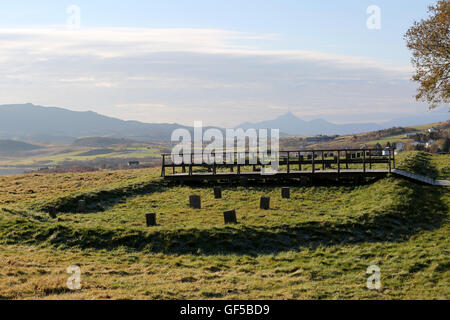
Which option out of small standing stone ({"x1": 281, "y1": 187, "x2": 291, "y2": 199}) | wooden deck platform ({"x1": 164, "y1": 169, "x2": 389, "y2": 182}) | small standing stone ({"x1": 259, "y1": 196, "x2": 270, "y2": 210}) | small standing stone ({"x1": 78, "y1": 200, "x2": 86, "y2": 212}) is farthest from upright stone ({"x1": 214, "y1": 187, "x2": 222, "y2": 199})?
small standing stone ({"x1": 78, "y1": 200, "x2": 86, "y2": 212})

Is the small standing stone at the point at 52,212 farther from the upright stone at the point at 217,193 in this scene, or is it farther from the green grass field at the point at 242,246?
the upright stone at the point at 217,193

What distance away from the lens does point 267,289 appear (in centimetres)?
1293

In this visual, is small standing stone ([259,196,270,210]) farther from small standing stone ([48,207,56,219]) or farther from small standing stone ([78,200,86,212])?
small standing stone ([48,207,56,219])

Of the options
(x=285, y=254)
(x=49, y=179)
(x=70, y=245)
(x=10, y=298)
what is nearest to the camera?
(x=10, y=298)

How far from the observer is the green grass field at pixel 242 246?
12.8 m

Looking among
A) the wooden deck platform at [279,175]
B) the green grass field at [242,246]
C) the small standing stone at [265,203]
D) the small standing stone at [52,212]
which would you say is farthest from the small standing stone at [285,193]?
the small standing stone at [52,212]

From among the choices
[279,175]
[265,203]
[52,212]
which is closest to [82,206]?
[52,212]

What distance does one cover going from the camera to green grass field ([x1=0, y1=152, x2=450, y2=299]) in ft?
42.1

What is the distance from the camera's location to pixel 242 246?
18125 mm

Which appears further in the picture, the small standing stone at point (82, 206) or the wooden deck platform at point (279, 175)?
the wooden deck platform at point (279, 175)

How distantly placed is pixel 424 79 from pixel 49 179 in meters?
39.9

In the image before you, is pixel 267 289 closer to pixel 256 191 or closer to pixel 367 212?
pixel 367 212
